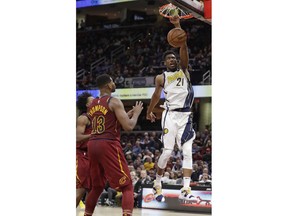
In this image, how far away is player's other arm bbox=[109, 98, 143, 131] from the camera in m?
5.68

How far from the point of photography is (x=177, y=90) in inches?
252

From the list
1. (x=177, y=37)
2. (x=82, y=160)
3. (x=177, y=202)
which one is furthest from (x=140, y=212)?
(x=177, y=37)

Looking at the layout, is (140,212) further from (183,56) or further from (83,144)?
(183,56)

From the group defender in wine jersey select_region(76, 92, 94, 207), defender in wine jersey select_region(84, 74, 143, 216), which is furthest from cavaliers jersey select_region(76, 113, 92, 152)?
defender in wine jersey select_region(84, 74, 143, 216)

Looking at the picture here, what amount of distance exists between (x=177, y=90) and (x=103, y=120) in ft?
3.04

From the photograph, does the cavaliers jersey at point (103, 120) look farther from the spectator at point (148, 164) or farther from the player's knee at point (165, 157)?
the spectator at point (148, 164)

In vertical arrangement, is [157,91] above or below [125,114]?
above

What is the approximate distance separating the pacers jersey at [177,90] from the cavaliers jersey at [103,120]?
0.70m

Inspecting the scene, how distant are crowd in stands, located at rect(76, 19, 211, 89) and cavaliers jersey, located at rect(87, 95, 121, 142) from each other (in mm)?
12747

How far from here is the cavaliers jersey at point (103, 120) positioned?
19.9ft
